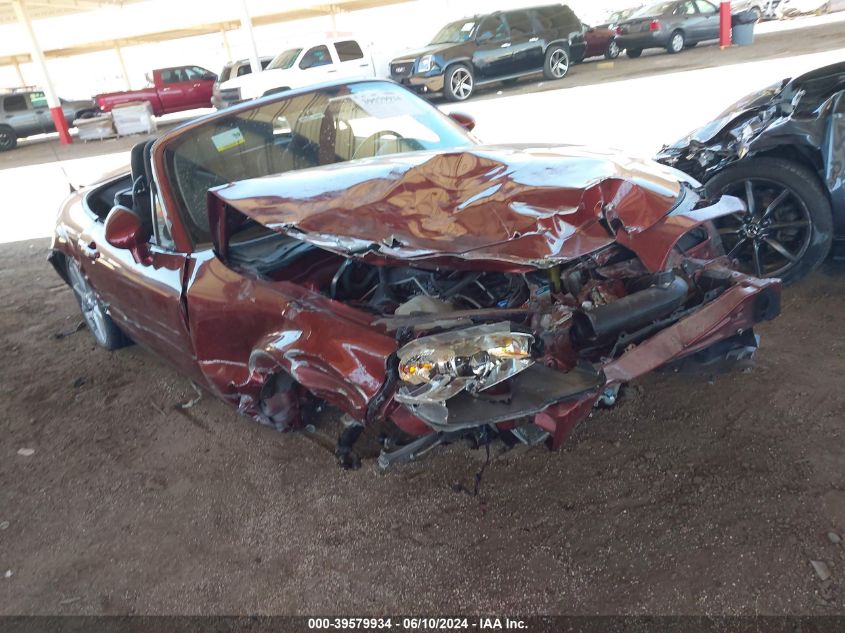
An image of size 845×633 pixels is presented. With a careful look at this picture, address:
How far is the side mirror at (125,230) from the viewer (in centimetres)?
312

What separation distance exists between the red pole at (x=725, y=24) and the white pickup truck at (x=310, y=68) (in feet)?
30.9

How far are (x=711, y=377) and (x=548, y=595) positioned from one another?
5.34 feet

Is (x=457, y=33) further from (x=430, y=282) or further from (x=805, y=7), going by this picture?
(x=805, y=7)

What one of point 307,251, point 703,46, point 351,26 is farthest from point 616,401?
point 351,26

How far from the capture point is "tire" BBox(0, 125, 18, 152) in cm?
2047

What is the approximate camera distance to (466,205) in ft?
8.47

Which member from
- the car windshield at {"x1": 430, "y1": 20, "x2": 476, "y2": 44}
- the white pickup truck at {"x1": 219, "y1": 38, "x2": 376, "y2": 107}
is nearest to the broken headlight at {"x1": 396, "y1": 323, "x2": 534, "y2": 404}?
the car windshield at {"x1": 430, "y1": 20, "x2": 476, "y2": 44}

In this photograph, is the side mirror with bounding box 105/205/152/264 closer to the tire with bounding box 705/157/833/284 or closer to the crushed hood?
the crushed hood

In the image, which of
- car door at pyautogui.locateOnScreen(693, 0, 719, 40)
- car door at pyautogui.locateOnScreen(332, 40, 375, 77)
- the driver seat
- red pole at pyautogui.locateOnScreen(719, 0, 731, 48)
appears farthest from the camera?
car door at pyautogui.locateOnScreen(693, 0, 719, 40)

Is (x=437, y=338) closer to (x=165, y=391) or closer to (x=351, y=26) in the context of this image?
(x=165, y=391)


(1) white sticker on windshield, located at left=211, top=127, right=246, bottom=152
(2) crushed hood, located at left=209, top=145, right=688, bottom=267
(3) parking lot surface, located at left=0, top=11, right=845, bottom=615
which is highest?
(1) white sticker on windshield, located at left=211, top=127, right=246, bottom=152

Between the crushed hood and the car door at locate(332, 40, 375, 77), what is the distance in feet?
48.4

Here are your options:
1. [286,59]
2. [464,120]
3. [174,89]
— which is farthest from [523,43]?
[464,120]

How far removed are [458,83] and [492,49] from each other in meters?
1.28
